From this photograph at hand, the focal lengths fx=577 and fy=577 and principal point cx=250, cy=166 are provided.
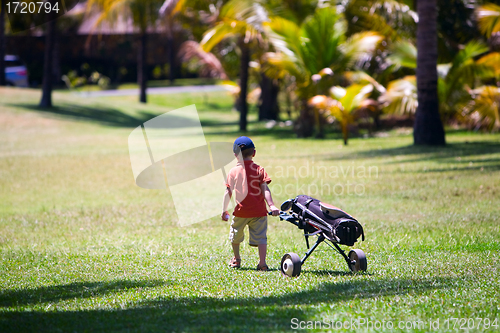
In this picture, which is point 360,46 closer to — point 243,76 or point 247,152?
point 243,76

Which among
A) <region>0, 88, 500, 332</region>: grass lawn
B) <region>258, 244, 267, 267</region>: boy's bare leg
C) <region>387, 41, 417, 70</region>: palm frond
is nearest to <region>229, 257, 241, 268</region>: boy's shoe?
<region>0, 88, 500, 332</region>: grass lawn

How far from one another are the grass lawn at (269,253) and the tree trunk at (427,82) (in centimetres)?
59

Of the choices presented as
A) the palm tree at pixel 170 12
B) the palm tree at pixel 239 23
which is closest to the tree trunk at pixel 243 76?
the palm tree at pixel 239 23

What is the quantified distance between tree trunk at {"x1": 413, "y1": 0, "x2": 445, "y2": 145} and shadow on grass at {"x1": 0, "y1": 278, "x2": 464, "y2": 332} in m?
11.2

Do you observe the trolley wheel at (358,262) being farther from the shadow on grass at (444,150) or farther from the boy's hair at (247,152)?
the shadow on grass at (444,150)

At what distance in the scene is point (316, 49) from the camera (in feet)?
65.2

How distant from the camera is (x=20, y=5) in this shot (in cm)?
2241

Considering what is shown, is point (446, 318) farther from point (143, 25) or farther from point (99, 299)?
point (143, 25)

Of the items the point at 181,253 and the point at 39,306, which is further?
the point at 181,253

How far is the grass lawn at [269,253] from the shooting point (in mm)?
4047

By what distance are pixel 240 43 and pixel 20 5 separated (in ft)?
28.6

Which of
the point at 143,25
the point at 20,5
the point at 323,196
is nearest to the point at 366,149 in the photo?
the point at 323,196

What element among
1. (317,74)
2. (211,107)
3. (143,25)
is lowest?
(211,107)

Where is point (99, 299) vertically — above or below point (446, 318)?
below
